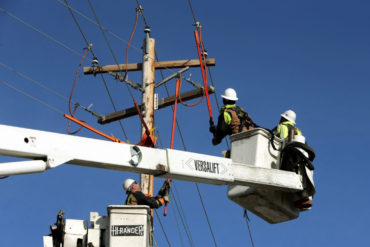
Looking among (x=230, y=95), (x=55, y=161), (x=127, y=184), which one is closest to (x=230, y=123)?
(x=230, y=95)

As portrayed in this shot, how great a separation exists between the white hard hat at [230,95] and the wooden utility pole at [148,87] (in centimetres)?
309

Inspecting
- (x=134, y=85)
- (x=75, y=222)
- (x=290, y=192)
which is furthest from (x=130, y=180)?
(x=134, y=85)

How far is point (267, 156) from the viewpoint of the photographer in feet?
36.4

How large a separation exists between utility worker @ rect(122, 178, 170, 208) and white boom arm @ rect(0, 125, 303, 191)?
4.25ft

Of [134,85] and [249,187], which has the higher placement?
[134,85]

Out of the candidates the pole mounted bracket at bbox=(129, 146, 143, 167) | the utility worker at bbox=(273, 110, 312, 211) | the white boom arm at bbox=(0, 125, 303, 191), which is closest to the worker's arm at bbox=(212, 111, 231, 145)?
the utility worker at bbox=(273, 110, 312, 211)

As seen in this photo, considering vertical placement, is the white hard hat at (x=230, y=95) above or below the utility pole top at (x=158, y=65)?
below

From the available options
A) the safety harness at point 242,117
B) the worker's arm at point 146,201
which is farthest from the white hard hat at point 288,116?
the worker's arm at point 146,201

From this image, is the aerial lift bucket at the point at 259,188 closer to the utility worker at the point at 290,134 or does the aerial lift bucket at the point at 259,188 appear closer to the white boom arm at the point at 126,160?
the utility worker at the point at 290,134

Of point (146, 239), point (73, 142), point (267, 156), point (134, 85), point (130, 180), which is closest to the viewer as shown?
point (73, 142)

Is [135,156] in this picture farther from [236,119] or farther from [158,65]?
[158,65]

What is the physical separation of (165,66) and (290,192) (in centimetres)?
599

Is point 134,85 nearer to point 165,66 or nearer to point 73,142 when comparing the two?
point 165,66

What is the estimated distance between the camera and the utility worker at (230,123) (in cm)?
1162
